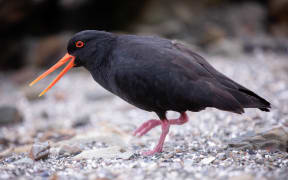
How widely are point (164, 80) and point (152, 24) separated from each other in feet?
37.1

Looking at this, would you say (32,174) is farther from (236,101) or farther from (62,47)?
(62,47)

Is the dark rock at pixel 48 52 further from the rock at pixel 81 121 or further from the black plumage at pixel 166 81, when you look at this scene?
the black plumage at pixel 166 81

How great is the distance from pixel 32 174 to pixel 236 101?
2216mm

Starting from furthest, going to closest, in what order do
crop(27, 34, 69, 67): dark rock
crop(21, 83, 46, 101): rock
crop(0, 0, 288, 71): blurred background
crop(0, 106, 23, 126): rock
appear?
crop(0, 0, 288, 71): blurred background → crop(27, 34, 69, 67): dark rock → crop(21, 83, 46, 101): rock → crop(0, 106, 23, 126): rock

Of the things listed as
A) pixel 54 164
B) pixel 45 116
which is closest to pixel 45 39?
pixel 45 116

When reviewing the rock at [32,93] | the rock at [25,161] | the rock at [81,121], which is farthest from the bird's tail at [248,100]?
the rock at [32,93]

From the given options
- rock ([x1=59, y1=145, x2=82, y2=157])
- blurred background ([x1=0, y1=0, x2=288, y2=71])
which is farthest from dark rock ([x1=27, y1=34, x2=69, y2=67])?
rock ([x1=59, y1=145, x2=82, y2=157])

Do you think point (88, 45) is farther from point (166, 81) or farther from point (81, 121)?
point (81, 121)

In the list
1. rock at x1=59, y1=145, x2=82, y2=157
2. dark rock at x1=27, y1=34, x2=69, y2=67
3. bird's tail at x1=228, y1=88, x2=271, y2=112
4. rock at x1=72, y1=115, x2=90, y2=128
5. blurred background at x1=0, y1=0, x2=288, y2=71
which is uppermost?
blurred background at x1=0, y1=0, x2=288, y2=71

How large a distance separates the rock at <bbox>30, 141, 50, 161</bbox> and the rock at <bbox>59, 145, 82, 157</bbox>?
307 millimetres

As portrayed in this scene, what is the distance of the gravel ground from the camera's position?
10.9 feet

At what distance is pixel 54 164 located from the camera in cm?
386

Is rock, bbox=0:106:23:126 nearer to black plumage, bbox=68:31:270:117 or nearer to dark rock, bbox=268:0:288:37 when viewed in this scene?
black plumage, bbox=68:31:270:117

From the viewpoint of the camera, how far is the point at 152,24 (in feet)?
48.4
